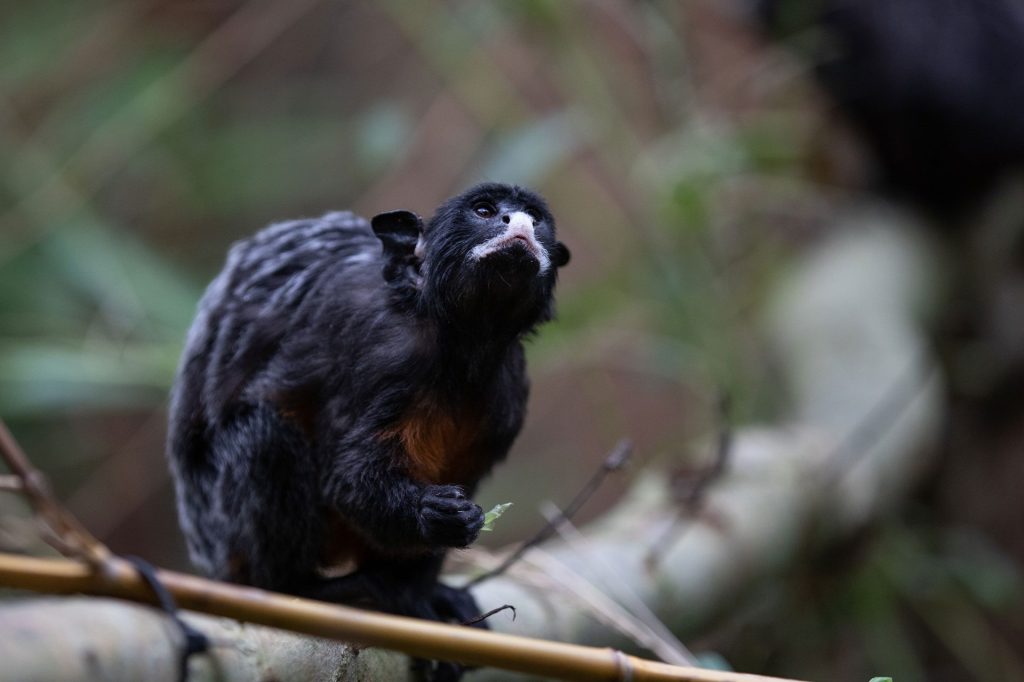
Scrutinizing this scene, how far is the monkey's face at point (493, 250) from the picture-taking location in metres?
1.66

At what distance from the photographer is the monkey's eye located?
1706 millimetres

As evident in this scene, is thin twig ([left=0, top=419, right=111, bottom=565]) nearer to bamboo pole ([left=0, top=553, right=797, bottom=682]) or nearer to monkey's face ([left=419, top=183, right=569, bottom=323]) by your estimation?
bamboo pole ([left=0, top=553, right=797, bottom=682])

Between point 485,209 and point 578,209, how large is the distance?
3270 mm

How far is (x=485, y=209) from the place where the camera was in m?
1.71

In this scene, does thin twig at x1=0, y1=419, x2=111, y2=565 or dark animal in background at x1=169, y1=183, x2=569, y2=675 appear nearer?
thin twig at x1=0, y1=419, x2=111, y2=565

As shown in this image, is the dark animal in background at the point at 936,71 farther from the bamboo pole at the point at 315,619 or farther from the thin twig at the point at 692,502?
the bamboo pole at the point at 315,619

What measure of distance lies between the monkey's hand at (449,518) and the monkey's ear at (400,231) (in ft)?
1.36

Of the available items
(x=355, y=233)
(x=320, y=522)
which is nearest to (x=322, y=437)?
(x=320, y=522)

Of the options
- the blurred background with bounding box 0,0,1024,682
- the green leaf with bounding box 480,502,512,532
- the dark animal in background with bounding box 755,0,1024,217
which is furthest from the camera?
the dark animal in background with bounding box 755,0,1024,217

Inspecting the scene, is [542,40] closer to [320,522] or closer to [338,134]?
[338,134]

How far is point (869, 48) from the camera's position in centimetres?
488

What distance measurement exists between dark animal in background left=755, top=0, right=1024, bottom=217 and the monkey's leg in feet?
11.3

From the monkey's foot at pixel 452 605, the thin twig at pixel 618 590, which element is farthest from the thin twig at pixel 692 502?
the monkey's foot at pixel 452 605

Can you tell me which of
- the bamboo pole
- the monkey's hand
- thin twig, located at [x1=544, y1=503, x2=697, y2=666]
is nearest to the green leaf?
the monkey's hand
